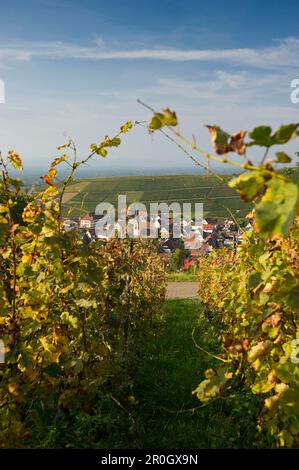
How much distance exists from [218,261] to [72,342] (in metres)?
6.73

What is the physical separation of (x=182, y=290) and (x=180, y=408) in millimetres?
15104

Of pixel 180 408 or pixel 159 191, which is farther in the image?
pixel 159 191

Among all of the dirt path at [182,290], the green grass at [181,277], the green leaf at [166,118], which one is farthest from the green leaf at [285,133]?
the green grass at [181,277]

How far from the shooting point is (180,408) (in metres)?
4.28

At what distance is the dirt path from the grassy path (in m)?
9.84

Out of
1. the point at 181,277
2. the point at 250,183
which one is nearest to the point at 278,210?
the point at 250,183

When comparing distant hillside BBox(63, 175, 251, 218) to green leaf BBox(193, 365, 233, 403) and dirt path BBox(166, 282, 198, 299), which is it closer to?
dirt path BBox(166, 282, 198, 299)

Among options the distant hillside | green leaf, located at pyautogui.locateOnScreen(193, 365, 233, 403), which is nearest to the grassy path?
green leaf, located at pyautogui.locateOnScreen(193, 365, 233, 403)

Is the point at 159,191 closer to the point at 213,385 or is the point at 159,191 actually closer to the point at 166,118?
the point at 213,385

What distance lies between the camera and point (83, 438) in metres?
2.86

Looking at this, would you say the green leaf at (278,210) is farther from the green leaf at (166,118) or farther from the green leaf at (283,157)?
the green leaf at (166,118)

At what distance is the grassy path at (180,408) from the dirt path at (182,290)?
9.84 m
